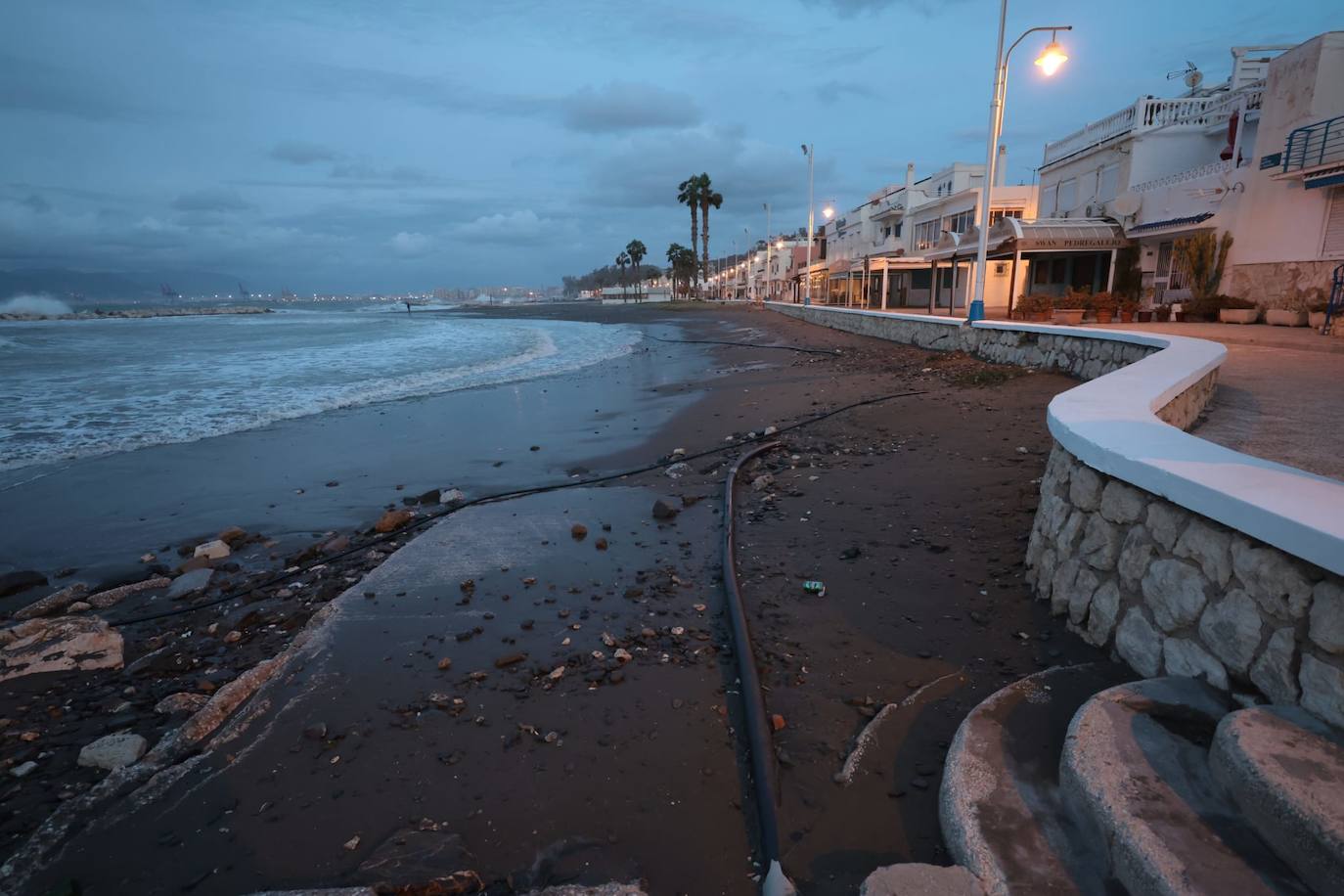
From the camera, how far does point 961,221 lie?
3634cm

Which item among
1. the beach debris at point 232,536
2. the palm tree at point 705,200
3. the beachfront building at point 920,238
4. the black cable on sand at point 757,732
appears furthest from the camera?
the palm tree at point 705,200

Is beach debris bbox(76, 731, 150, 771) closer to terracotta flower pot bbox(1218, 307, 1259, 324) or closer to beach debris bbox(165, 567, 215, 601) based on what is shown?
beach debris bbox(165, 567, 215, 601)

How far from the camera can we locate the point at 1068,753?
8.17 feet

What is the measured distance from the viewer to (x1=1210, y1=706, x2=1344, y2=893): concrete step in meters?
1.81

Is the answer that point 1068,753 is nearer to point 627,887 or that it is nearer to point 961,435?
point 627,887

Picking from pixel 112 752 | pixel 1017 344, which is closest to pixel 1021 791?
pixel 112 752

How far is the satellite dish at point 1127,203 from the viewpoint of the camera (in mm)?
23148

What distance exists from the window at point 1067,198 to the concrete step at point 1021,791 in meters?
33.2

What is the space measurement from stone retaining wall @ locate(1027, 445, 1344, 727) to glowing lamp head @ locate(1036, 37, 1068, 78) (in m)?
15.1

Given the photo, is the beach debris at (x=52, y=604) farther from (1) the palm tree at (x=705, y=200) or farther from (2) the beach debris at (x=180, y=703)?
(1) the palm tree at (x=705, y=200)

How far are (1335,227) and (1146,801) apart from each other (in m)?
21.2

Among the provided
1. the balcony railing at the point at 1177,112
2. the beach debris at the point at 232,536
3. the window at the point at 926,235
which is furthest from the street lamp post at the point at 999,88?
the window at the point at 926,235

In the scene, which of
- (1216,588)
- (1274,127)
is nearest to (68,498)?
(1216,588)

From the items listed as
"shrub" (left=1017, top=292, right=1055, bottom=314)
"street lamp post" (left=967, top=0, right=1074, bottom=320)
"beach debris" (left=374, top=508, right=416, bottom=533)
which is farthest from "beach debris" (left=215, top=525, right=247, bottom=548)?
"shrub" (left=1017, top=292, right=1055, bottom=314)
